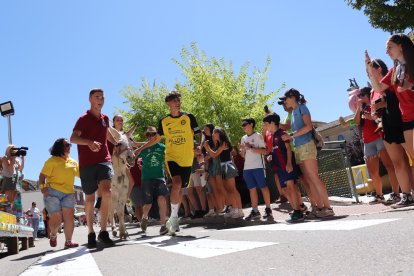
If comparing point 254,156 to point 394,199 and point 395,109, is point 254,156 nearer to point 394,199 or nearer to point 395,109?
point 394,199

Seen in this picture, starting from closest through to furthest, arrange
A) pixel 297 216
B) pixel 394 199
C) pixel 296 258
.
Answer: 1. pixel 296 258
2. pixel 297 216
3. pixel 394 199

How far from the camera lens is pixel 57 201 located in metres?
7.82

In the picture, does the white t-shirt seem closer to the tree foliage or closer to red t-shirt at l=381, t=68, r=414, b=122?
red t-shirt at l=381, t=68, r=414, b=122

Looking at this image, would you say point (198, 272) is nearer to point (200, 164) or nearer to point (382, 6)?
point (200, 164)

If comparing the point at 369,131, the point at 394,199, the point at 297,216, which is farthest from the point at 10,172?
the point at 394,199

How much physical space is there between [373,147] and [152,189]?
13.8 ft

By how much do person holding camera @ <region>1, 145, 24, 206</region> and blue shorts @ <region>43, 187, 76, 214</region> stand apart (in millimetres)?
3308

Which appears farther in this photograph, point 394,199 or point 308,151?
point 394,199

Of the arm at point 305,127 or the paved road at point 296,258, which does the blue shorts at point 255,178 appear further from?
the paved road at point 296,258

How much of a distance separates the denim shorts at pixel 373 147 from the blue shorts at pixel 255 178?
71.9 inches

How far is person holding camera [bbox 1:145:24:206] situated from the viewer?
10.6 meters

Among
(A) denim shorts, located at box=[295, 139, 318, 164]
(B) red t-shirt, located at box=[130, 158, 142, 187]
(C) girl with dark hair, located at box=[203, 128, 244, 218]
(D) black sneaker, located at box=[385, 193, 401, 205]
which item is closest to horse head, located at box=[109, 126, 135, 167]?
(C) girl with dark hair, located at box=[203, 128, 244, 218]

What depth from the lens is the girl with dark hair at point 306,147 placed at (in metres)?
6.96

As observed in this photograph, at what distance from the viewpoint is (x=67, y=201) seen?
25.9ft
